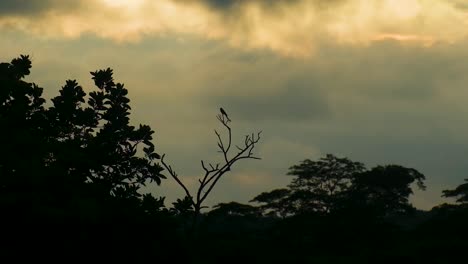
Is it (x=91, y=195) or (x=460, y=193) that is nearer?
(x=91, y=195)

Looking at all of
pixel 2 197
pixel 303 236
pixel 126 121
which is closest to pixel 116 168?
pixel 126 121

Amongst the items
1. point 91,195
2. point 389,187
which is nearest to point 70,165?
point 91,195

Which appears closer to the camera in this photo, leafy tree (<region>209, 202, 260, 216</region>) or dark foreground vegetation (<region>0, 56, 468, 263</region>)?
dark foreground vegetation (<region>0, 56, 468, 263</region>)

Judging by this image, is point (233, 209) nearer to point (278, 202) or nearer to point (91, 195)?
point (278, 202)

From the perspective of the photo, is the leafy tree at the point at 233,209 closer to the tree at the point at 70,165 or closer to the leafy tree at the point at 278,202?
the leafy tree at the point at 278,202

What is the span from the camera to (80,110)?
26.7 meters

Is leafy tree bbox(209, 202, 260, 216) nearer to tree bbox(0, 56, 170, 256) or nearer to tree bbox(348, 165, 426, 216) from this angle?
tree bbox(348, 165, 426, 216)

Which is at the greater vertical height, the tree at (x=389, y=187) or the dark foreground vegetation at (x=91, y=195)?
the tree at (x=389, y=187)

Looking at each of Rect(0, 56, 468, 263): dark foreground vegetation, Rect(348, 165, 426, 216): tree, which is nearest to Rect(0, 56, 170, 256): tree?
Rect(0, 56, 468, 263): dark foreground vegetation

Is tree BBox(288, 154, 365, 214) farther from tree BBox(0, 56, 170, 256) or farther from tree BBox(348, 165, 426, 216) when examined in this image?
tree BBox(0, 56, 170, 256)

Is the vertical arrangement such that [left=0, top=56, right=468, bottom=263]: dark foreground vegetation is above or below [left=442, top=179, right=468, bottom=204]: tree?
below

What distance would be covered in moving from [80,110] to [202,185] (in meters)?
5.12

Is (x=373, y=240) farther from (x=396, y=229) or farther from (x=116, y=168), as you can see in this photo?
(x=116, y=168)

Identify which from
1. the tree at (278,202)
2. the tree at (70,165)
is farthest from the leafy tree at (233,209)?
the tree at (70,165)
